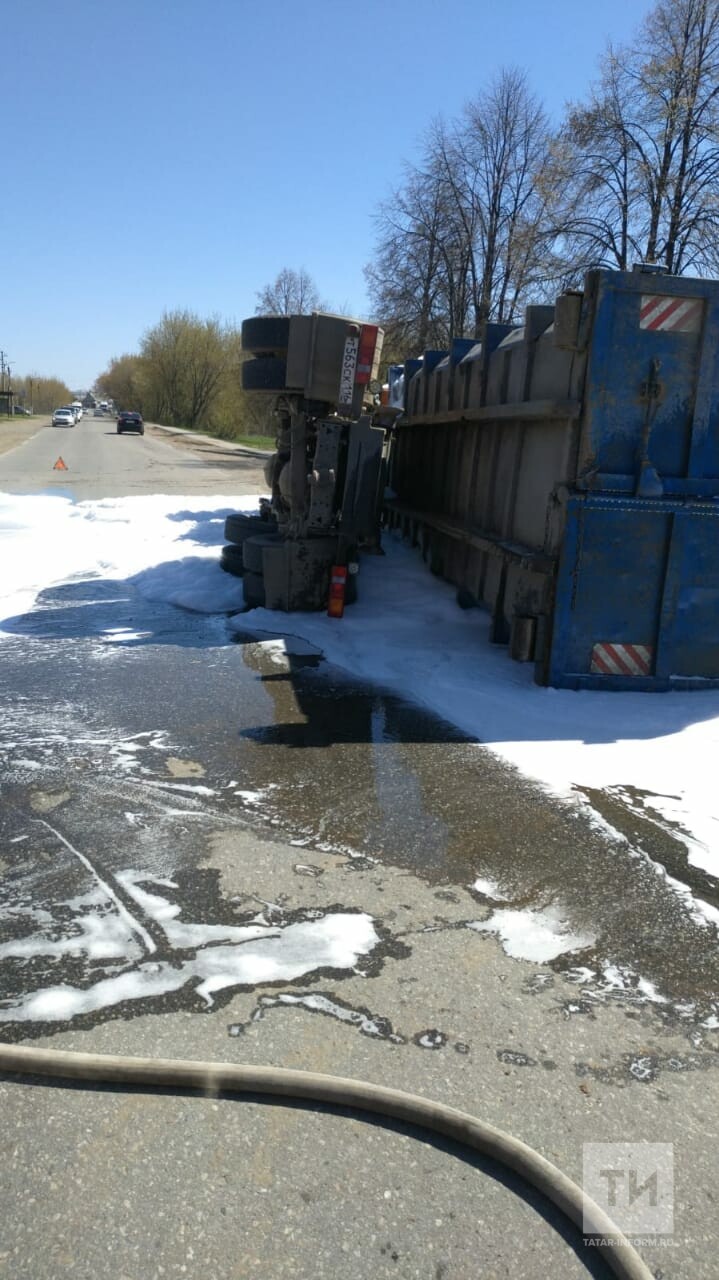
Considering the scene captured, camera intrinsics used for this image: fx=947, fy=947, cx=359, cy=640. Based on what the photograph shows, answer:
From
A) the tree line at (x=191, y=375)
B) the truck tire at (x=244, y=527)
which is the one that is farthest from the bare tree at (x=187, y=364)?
the truck tire at (x=244, y=527)

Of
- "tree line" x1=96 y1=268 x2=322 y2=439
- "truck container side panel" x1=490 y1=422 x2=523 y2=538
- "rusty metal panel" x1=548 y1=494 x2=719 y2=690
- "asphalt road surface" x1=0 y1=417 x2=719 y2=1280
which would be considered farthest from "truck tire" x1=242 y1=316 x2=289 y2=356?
"tree line" x1=96 y1=268 x2=322 y2=439

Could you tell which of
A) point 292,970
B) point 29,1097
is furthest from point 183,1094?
point 292,970

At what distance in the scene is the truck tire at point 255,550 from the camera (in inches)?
357

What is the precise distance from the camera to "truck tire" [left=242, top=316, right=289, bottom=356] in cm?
909

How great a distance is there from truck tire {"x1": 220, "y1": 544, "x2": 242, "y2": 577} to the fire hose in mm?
8010

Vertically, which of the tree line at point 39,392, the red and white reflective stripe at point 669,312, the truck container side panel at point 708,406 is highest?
the tree line at point 39,392

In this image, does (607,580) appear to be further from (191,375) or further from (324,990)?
(191,375)

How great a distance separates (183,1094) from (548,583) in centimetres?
462

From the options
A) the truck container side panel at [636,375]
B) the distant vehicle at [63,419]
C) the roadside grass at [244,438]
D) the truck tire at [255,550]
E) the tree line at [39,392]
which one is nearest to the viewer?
the truck container side panel at [636,375]

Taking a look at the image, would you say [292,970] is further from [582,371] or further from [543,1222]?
[582,371]

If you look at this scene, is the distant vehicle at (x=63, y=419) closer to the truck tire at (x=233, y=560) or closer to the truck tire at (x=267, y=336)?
the truck tire at (x=233, y=560)

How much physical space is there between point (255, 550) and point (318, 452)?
1115mm

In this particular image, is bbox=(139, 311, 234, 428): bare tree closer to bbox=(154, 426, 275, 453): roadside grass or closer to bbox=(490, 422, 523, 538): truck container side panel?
bbox=(154, 426, 275, 453): roadside grass

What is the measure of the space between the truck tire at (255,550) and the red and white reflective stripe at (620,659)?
3597 mm
